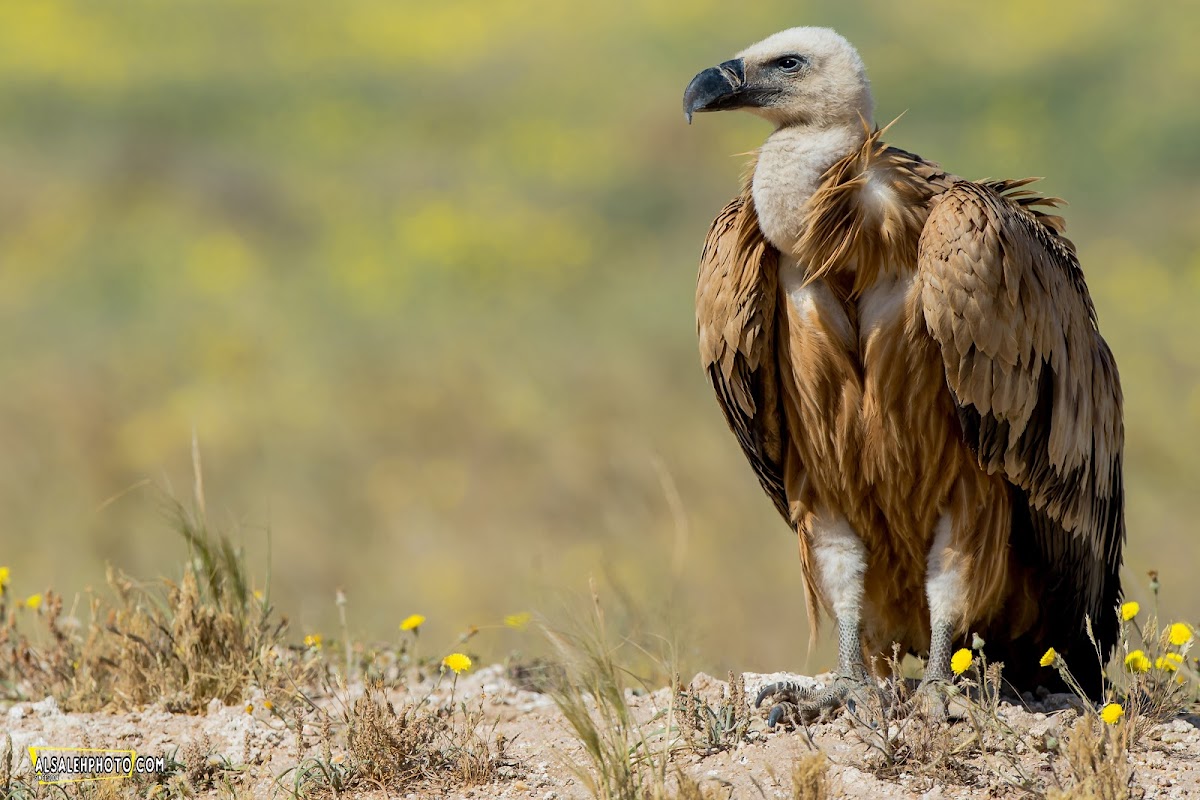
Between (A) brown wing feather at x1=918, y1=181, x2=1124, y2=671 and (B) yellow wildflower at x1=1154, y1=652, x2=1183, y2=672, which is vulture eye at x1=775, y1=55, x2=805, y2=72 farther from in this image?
(B) yellow wildflower at x1=1154, y1=652, x2=1183, y2=672

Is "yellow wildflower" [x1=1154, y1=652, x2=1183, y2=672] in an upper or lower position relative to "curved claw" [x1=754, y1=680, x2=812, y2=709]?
lower

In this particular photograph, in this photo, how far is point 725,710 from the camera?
423 centimetres

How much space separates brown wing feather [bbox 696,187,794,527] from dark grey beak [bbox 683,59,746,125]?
12.7 inches

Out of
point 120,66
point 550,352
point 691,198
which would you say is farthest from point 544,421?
point 120,66

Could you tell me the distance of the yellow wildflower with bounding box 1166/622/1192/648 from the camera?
4164mm

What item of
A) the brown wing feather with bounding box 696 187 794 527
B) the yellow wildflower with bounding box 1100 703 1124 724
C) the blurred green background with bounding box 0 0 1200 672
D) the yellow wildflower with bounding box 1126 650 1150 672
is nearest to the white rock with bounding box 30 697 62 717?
the blurred green background with bounding box 0 0 1200 672

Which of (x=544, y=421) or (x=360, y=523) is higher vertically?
(x=544, y=421)

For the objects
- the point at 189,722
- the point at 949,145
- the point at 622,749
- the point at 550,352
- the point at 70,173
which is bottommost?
the point at 622,749

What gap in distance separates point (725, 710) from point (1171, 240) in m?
12.4

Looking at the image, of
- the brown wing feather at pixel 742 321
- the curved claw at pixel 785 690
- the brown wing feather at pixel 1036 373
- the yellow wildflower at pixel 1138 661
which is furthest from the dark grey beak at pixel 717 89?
the yellow wildflower at pixel 1138 661

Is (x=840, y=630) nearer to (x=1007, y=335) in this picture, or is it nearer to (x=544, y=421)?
(x=1007, y=335)

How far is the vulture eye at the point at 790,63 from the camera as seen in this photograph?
178 inches

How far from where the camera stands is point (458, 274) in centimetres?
1590

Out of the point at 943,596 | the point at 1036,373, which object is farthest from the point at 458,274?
the point at 1036,373
